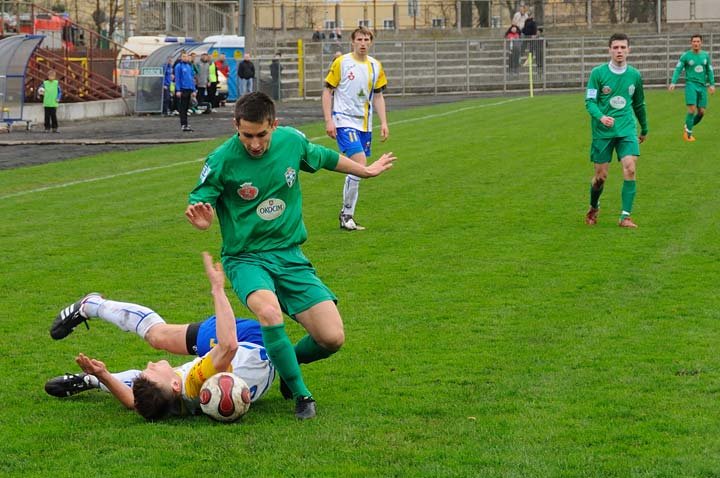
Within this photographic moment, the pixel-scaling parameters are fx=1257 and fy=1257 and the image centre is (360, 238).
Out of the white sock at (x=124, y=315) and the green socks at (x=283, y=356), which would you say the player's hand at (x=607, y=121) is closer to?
the white sock at (x=124, y=315)

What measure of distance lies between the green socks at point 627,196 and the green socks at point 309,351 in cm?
726

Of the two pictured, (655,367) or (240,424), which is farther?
(655,367)

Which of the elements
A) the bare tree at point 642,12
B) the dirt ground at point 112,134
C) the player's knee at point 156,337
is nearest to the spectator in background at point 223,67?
the dirt ground at point 112,134

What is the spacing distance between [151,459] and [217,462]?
331mm

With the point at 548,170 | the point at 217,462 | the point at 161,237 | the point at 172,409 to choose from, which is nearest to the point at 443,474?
the point at 217,462

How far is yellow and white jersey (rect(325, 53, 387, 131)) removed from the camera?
14062 millimetres

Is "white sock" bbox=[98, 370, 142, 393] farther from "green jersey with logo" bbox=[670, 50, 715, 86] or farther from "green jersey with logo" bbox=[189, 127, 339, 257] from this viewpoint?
"green jersey with logo" bbox=[670, 50, 715, 86]

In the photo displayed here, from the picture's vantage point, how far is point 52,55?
40562mm

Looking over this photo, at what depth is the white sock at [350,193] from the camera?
45.4 feet

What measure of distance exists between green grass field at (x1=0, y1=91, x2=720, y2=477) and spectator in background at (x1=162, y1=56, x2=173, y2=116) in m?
19.8

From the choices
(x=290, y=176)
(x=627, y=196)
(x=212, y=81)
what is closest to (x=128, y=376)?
(x=290, y=176)

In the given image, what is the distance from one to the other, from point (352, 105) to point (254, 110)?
746 centimetres

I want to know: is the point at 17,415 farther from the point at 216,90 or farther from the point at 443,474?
the point at 216,90

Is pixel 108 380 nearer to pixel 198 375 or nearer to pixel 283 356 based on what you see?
pixel 198 375
